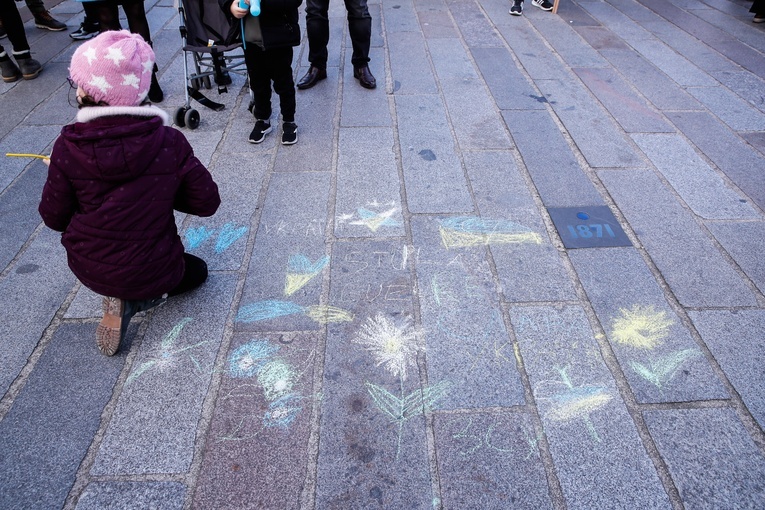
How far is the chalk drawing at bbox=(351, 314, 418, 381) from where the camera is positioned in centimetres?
210

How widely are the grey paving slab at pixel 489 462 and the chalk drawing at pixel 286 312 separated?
668mm

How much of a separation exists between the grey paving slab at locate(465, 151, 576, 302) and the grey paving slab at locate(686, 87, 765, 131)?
6.42ft

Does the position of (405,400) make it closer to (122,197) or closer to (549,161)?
(122,197)

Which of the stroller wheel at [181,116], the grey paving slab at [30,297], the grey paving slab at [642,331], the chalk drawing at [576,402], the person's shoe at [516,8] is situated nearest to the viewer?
the chalk drawing at [576,402]

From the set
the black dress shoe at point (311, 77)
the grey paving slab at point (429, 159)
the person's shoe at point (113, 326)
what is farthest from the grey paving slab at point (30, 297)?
the black dress shoe at point (311, 77)

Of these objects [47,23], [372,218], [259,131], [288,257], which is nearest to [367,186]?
[372,218]

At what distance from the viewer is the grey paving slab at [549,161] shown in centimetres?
307

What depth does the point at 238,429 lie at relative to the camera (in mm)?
1869

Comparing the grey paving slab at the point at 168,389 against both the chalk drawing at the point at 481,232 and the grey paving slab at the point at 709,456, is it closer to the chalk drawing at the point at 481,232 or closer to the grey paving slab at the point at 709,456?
the chalk drawing at the point at 481,232

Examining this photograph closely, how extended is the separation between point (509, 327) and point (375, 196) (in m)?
1.24

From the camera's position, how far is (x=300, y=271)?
254 centimetres

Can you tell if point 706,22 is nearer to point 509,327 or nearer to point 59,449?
point 509,327

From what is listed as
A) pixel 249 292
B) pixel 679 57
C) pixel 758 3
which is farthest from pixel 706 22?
pixel 249 292

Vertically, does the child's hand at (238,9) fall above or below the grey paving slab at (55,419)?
above
